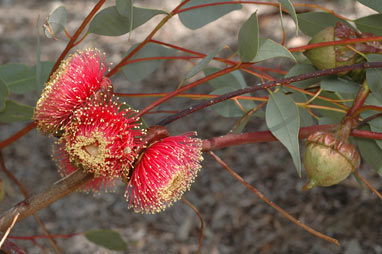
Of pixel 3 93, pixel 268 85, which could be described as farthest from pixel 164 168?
pixel 3 93

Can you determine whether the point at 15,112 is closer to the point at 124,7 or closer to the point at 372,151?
the point at 124,7

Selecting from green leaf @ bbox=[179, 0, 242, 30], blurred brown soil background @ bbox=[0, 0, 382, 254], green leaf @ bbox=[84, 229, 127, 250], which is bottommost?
blurred brown soil background @ bbox=[0, 0, 382, 254]

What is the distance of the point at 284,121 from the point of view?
0.81 m

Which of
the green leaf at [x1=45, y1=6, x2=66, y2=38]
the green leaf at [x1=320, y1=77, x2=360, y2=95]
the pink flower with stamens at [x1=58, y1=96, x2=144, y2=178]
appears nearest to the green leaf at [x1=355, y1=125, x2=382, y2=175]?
the green leaf at [x1=320, y1=77, x2=360, y2=95]

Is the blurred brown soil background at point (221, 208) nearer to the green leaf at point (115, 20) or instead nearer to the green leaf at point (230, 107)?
the green leaf at point (230, 107)

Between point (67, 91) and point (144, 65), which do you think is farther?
point (144, 65)

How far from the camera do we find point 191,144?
797mm

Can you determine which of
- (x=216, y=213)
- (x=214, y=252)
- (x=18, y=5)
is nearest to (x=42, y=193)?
(x=214, y=252)

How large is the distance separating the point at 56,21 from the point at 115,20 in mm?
113

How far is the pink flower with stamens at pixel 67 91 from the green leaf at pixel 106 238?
0.50 meters

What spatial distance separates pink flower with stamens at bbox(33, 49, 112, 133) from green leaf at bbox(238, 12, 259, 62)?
0.24 m

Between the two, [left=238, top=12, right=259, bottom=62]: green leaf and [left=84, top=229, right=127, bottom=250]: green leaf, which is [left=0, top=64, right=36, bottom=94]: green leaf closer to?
[left=84, top=229, right=127, bottom=250]: green leaf

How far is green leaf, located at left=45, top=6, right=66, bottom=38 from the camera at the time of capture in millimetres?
884

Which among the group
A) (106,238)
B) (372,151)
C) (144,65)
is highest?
(144,65)
